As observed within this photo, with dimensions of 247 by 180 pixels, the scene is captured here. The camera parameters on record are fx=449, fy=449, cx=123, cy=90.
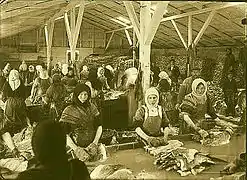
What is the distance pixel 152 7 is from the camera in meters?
2.03

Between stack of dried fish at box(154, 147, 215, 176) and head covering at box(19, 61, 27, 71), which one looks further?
stack of dried fish at box(154, 147, 215, 176)

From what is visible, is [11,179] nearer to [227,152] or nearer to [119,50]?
[119,50]

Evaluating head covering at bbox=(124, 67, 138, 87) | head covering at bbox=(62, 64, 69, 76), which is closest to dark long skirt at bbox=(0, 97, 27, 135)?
head covering at bbox=(62, 64, 69, 76)

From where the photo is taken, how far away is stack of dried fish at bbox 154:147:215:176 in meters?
2.08

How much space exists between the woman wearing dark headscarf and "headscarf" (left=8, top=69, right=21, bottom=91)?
0.20 meters

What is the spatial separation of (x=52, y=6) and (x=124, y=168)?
0.79 meters

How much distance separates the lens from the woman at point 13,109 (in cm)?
197

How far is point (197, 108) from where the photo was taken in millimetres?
2158

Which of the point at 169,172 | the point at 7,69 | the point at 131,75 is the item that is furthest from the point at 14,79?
the point at 169,172

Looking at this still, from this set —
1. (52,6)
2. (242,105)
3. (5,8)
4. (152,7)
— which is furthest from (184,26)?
(5,8)

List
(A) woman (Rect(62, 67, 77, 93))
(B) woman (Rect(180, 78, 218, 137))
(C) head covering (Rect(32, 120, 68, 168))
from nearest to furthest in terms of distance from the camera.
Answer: (C) head covering (Rect(32, 120, 68, 168))
(A) woman (Rect(62, 67, 77, 93))
(B) woman (Rect(180, 78, 218, 137))

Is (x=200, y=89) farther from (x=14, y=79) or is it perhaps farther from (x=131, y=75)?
(x=14, y=79)

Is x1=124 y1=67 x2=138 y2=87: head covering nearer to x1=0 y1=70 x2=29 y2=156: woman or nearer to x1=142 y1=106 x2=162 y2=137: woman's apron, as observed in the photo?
x1=142 y1=106 x2=162 y2=137: woman's apron

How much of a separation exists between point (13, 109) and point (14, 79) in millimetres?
132
